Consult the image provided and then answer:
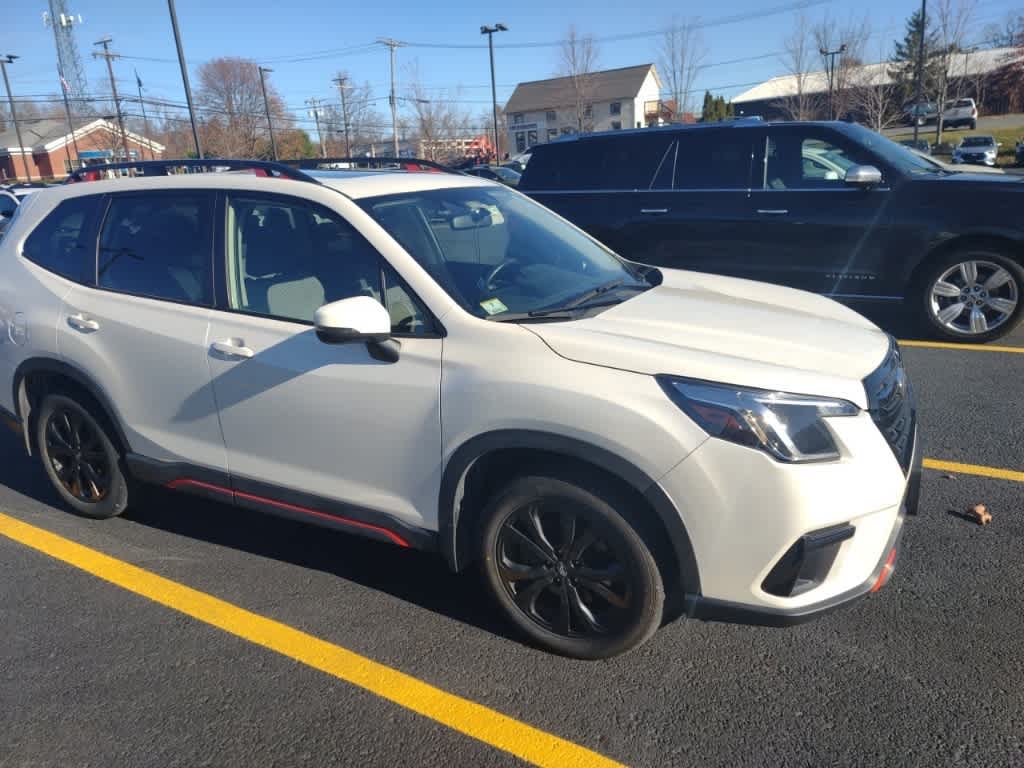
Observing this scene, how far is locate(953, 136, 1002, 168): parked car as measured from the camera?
3289 cm

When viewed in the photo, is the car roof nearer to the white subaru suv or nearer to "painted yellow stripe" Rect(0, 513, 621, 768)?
the white subaru suv

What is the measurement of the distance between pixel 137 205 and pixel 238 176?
2.07 ft

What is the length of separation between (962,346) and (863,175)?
1.66 metres

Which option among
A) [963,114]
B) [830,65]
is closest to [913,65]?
[963,114]

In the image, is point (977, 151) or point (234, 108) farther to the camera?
point (234, 108)

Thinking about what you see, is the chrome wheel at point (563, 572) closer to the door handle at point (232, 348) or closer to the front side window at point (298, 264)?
the front side window at point (298, 264)

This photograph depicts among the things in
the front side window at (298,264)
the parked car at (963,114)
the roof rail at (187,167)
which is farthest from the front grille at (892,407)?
the parked car at (963,114)

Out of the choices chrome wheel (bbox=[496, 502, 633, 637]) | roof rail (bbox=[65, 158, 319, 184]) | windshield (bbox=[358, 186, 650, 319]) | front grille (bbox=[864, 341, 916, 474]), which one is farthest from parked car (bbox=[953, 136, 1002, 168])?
chrome wheel (bbox=[496, 502, 633, 637])

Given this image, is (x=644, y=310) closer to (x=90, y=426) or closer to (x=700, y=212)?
(x=90, y=426)

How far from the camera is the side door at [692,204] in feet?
23.6

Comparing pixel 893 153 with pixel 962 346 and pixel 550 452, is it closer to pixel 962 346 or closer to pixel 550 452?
pixel 962 346

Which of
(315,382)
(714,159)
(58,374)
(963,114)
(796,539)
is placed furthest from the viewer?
(963,114)

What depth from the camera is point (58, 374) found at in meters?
3.87

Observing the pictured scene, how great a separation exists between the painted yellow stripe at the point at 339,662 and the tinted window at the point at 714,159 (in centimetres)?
573
